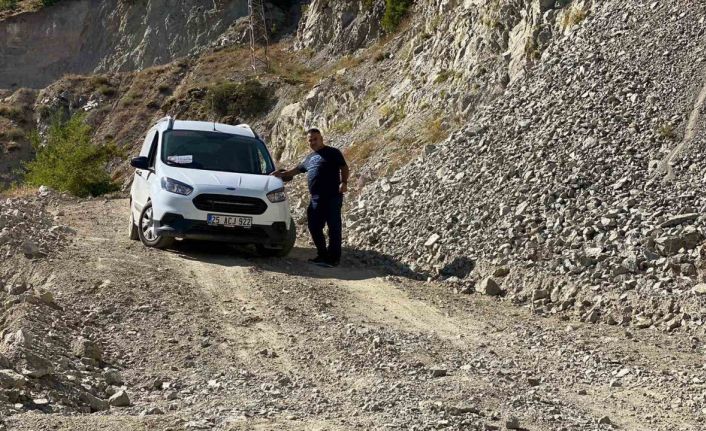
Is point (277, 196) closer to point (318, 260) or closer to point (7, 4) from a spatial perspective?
point (318, 260)

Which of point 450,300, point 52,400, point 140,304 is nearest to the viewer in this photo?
point 52,400

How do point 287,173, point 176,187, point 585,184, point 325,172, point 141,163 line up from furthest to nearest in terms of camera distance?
point 141,163
point 287,173
point 325,172
point 176,187
point 585,184

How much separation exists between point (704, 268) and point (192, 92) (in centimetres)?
4276

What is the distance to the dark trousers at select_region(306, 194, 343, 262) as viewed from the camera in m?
13.0

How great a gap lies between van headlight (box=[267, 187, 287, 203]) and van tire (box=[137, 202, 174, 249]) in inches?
58.4

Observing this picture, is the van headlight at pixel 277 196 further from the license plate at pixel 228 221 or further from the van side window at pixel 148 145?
the van side window at pixel 148 145

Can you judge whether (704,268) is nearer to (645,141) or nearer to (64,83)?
(645,141)

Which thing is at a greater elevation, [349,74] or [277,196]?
[349,74]

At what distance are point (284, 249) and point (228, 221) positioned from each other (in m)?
1.02

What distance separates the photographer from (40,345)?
7.33 metres

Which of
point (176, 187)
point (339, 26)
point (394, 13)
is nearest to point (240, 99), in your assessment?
point (339, 26)

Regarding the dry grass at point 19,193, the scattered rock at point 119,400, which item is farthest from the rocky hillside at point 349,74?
the scattered rock at point 119,400

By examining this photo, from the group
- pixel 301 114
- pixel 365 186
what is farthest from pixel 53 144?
pixel 365 186

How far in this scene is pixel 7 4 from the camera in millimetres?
69688
